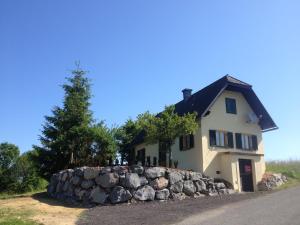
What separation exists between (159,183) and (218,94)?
8.95 meters

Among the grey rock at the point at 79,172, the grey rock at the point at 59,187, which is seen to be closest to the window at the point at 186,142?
the grey rock at the point at 79,172

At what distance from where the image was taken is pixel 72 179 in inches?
823

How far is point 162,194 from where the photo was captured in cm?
1955

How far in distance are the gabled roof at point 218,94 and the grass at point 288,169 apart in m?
4.06

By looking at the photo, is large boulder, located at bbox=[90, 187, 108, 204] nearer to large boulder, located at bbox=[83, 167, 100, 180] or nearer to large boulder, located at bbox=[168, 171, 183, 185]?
large boulder, located at bbox=[83, 167, 100, 180]

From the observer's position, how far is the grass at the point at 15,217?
1379 centimetres

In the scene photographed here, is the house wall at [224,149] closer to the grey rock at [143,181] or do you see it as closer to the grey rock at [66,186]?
the grey rock at [143,181]

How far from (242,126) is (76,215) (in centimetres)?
1598

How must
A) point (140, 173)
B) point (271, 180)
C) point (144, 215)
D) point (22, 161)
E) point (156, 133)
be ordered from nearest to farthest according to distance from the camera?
point (144, 215), point (140, 173), point (156, 133), point (271, 180), point (22, 161)

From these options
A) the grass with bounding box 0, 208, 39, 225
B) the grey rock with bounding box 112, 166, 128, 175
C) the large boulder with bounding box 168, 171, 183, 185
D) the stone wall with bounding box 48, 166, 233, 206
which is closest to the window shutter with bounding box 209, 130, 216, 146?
the stone wall with bounding box 48, 166, 233, 206

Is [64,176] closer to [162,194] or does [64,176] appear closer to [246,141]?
[162,194]

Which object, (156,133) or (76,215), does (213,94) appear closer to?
(156,133)

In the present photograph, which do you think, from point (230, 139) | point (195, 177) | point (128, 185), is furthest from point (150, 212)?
point (230, 139)

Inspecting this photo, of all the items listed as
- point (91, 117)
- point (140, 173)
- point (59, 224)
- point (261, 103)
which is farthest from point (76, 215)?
point (261, 103)
